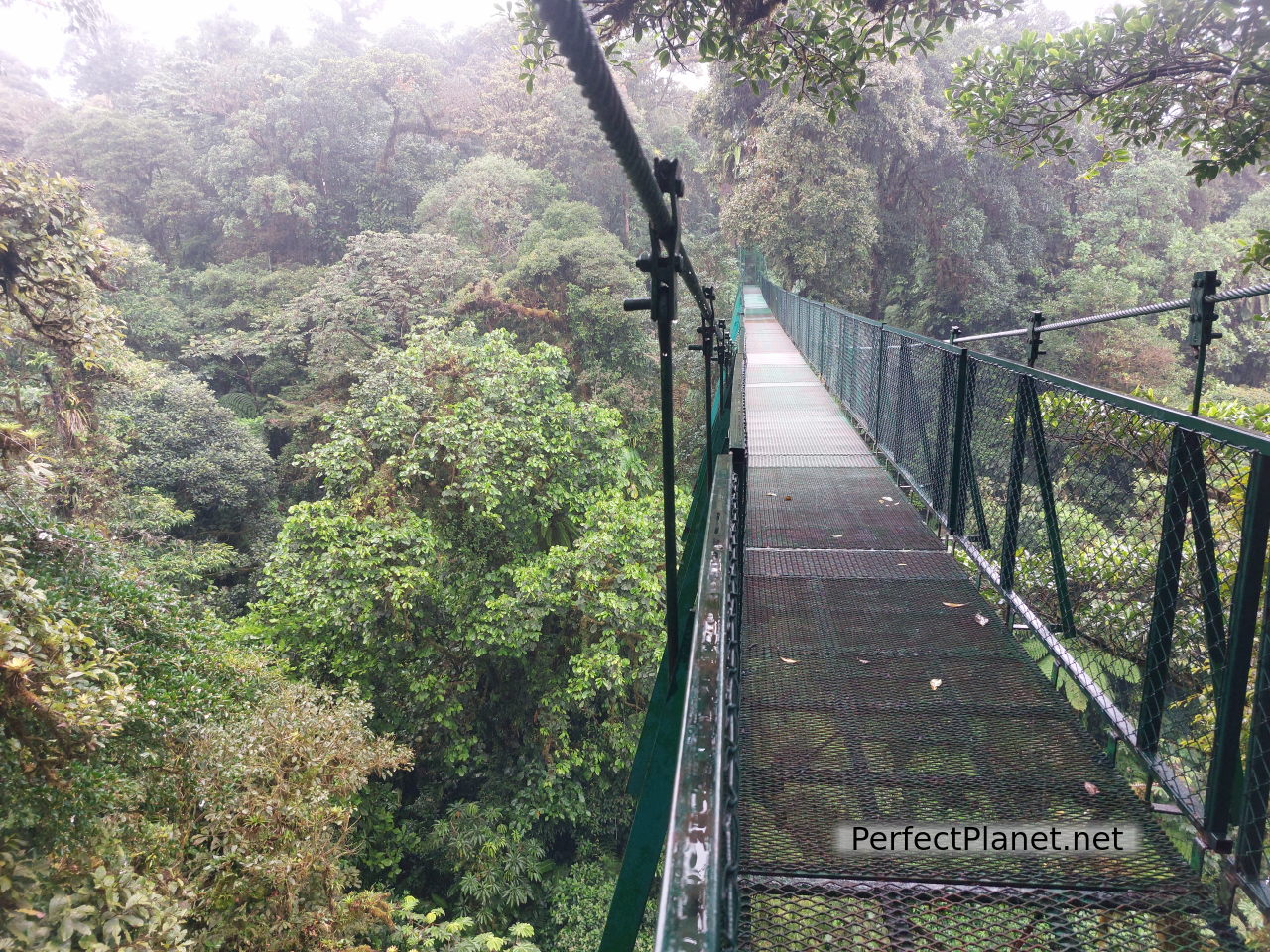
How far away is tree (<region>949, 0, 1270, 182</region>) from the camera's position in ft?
Result: 11.0

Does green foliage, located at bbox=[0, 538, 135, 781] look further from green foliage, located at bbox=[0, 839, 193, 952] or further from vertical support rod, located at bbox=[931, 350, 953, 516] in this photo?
vertical support rod, located at bbox=[931, 350, 953, 516]

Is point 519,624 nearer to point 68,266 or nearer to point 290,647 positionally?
point 290,647

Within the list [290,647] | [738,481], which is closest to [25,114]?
[290,647]

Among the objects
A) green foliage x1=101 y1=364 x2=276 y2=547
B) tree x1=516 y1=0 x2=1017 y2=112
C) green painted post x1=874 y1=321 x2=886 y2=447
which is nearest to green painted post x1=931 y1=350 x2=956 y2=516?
green painted post x1=874 y1=321 x2=886 y2=447

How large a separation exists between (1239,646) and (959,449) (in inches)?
70.9

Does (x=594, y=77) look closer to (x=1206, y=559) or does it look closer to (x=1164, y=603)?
(x=1206, y=559)

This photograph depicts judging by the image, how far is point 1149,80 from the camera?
371cm

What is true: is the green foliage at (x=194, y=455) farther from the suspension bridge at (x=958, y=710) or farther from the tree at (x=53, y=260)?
the suspension bridge at (x=958, y=710)

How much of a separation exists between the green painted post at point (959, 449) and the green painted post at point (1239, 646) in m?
1.70

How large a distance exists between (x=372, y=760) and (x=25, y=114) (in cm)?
2664

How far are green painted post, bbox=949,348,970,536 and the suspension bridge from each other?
12 mm

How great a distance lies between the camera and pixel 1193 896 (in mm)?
1301

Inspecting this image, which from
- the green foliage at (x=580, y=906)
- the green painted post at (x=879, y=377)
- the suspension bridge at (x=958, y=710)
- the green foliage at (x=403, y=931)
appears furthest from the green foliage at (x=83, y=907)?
the green foliage at (x=580, y=906)

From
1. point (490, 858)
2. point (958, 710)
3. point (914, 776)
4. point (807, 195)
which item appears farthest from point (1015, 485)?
point (807, 195)
